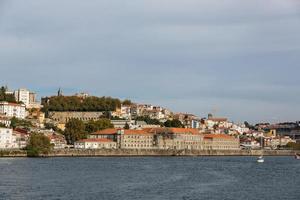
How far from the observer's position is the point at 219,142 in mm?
133250

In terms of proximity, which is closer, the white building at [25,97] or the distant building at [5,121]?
the distant building at [5,121]

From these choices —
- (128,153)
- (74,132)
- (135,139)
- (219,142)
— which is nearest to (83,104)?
(135,139)

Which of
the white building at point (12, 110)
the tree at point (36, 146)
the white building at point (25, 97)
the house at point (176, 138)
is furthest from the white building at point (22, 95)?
the tree at point (36, 146)

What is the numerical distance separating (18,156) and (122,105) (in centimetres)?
7637

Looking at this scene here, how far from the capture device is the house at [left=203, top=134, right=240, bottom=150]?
130 meters

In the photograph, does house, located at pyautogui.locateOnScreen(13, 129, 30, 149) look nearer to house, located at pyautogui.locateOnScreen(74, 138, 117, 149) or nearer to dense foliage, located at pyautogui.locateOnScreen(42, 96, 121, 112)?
house, located at pyautogui.locateOnScreen(74, 138, 117, 149)

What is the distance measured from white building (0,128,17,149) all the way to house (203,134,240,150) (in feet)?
149

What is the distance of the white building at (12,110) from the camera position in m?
124

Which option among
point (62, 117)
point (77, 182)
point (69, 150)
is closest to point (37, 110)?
point (62, 117)

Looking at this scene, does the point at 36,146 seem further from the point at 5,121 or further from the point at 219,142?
the point at 219,142

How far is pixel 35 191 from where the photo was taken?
32.8 meters

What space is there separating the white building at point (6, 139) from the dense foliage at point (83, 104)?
160ft

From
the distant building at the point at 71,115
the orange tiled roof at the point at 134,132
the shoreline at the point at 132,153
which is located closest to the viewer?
the shoreline at the point at 132,153

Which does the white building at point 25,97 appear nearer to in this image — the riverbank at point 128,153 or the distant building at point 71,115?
the distant building at point 71,115
